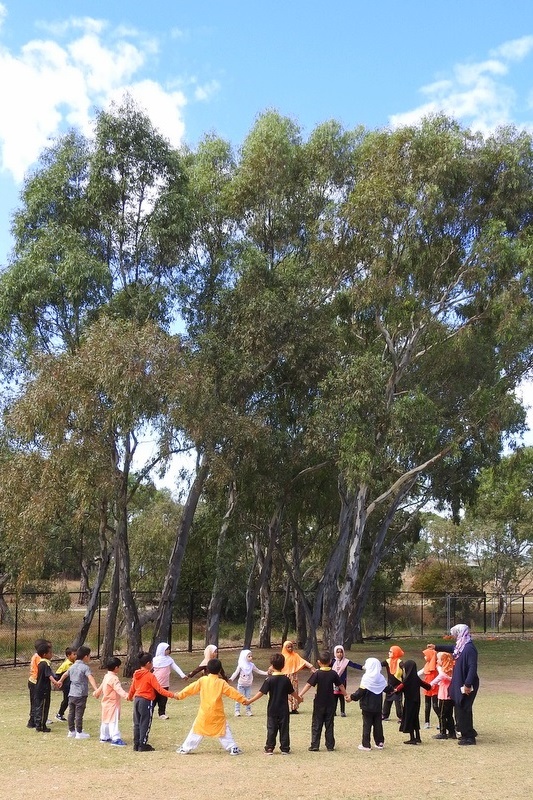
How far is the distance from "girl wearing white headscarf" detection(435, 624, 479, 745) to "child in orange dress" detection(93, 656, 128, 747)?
475 cm

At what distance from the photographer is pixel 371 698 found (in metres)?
12.6

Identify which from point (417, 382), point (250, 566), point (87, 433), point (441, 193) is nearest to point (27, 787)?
point (87, 433)

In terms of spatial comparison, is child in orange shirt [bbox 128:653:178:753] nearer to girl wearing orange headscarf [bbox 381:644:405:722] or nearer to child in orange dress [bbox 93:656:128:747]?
child in orange dress [bbox 93:656:128:747]

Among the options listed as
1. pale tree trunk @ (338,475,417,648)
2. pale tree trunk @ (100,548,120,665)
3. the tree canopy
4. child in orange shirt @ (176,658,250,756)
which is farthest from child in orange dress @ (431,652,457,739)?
pale tree trunk @ (100,548,120,665)

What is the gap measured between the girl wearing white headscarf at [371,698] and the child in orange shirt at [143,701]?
2.57 meters

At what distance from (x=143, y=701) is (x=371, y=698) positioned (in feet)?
10.0

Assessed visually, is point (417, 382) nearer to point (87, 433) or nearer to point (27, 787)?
point (87, 433)

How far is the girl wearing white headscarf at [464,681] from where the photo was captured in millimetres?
13230

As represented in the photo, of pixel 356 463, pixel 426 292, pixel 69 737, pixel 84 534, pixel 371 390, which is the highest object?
pixel 426 292

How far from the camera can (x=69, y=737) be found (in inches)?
545

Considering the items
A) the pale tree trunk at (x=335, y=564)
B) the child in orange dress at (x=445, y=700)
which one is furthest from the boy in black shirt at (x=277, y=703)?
the pale tree trunk at (x=335, y=564)

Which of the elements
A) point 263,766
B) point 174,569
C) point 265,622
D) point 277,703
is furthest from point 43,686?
point 265,622

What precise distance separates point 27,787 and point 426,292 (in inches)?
817

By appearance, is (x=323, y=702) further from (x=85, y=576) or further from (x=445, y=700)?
(x=85, y=576)
